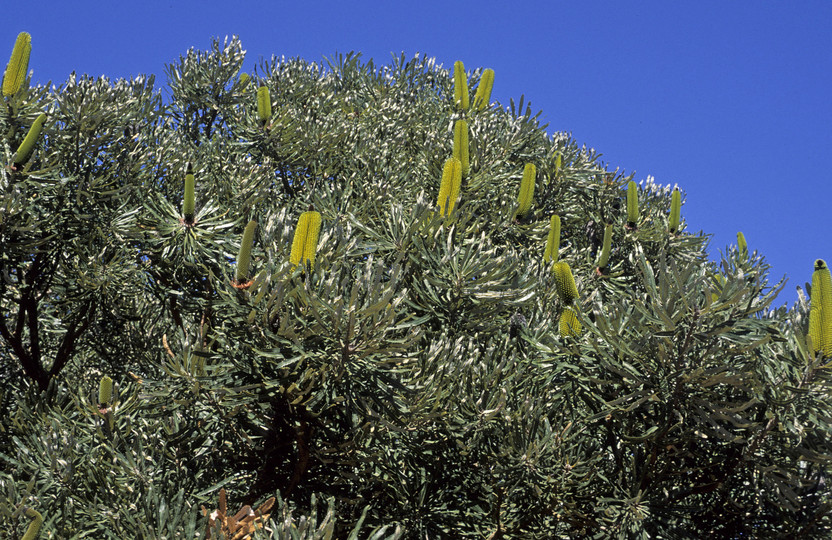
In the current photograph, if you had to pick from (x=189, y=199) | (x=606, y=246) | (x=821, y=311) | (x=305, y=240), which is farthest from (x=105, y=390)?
(x=821, y=311)

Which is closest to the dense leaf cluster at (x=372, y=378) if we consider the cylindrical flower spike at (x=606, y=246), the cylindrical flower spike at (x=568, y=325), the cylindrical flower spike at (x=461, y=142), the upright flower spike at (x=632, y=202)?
the cylindrical flower spike at (x=568, y=325)

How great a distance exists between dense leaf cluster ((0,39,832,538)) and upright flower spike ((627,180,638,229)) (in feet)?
3.19

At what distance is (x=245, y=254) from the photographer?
15.4 ft

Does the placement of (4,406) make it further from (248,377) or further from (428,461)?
(428,461)

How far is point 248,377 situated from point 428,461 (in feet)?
4.96

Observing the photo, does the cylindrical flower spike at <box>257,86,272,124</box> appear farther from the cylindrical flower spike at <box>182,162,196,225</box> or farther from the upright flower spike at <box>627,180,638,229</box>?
the upright flower spike at <box>627,180,638,229</box>

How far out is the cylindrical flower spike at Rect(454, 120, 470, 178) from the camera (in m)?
6.35

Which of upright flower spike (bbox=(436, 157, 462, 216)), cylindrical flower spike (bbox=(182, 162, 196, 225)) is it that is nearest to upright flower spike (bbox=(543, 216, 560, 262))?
upright flower spike (bbox=(436, 157, 462, 216))

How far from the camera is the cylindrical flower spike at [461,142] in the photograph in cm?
635

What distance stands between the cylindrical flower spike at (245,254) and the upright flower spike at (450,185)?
1.91 metres

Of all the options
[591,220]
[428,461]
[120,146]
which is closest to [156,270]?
[120,146]

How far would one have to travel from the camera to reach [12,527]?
15.9 ft

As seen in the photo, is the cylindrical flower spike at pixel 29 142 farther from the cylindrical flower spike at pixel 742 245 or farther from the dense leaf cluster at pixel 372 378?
the cylindrical flower spike at pixel 742 245

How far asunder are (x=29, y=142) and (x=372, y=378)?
332 centimetres
